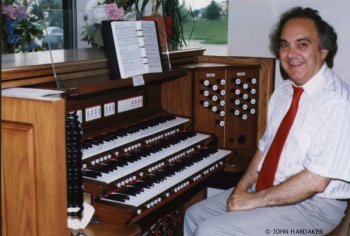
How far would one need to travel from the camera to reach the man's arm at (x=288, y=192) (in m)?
2.29

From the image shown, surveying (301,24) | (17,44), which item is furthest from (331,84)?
(17,44)

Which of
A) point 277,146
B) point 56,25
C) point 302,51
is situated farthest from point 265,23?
point 56,25

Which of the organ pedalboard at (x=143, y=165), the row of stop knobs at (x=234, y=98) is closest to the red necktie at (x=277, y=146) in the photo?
the organ pedalboard at (x=143, y=165)

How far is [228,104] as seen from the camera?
10.7 feet

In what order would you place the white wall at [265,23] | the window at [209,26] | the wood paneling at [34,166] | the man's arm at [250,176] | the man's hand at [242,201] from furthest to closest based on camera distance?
the window at [209,26] < the white wall at [265,23] < the man's arm at [250,176] < the man's hand at [242,201] < the wood paneling at [34,166]

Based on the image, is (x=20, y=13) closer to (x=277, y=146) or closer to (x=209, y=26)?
(x=277, y=146)

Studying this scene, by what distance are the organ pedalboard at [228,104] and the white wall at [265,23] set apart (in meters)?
0.28

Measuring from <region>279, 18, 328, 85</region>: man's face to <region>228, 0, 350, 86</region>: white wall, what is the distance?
79cm

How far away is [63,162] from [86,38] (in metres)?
1.64

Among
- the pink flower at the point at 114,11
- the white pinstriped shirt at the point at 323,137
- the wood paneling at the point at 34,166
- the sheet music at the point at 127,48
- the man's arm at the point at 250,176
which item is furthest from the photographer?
the pink flower at the point at 114,11

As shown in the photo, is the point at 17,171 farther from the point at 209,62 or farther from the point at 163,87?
the point at 209,62

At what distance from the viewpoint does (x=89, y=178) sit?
2.20 meters

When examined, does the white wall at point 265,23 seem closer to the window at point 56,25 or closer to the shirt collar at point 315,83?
the window at point 56,25

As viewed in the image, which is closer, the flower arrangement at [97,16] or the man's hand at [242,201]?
the man's hand at [242,201]
